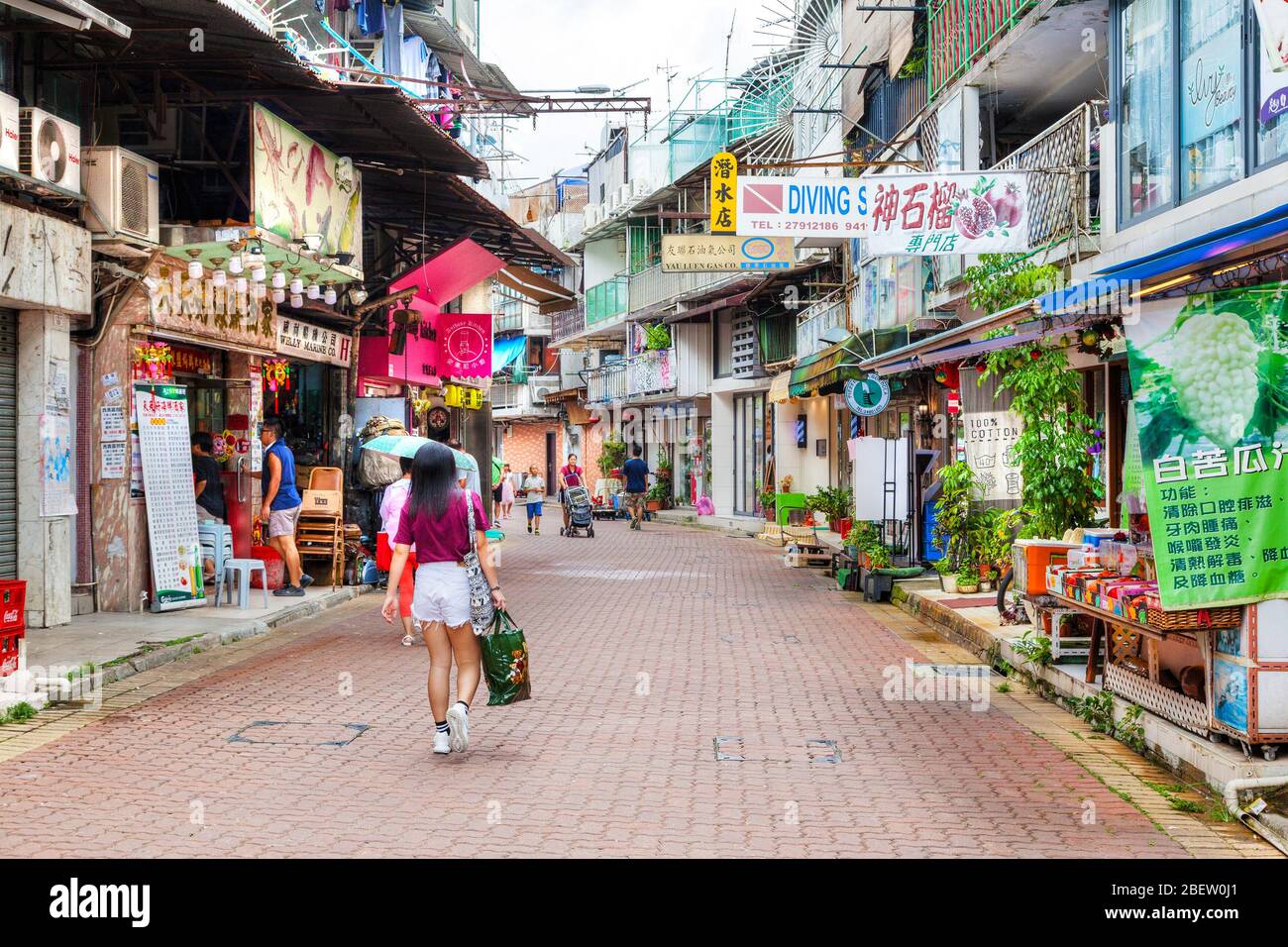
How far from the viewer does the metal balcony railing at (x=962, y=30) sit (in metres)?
15.5

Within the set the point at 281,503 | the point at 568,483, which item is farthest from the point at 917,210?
the point at 568,483

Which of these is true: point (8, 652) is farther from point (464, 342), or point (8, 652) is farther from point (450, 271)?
point (464, 342)

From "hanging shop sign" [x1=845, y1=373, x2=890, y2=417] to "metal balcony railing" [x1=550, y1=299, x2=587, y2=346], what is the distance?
2937 centimetres

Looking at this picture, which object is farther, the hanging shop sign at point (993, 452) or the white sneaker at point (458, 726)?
the hanging shop sign at point (993, 452)

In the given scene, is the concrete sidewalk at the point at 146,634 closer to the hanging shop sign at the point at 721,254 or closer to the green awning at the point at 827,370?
the green awning at the point at 827,370

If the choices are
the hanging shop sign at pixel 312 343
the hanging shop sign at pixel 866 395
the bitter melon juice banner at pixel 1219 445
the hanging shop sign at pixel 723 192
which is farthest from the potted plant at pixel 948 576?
the hanging shop sign at pixel 312 343

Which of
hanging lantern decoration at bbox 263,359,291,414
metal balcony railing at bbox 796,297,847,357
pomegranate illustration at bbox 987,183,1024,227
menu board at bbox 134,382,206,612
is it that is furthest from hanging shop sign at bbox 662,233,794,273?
menu board at bbox 134,382,206,612

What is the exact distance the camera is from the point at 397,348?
2188 cm

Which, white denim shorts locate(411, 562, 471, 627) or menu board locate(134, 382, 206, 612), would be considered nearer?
white denim shorts locate(411, 562, 471, 627)

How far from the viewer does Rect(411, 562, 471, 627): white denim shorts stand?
24.4 ft

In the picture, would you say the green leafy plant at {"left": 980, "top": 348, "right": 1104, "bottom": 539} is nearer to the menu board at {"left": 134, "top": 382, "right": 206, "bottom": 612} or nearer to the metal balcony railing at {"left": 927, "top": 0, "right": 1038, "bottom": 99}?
the metal balcony railing at {"left": 927, "top": 0, "right": 1038, "bottom": 99}

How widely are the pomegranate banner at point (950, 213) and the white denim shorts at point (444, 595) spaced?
6917 mm

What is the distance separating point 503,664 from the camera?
24.5 ft
